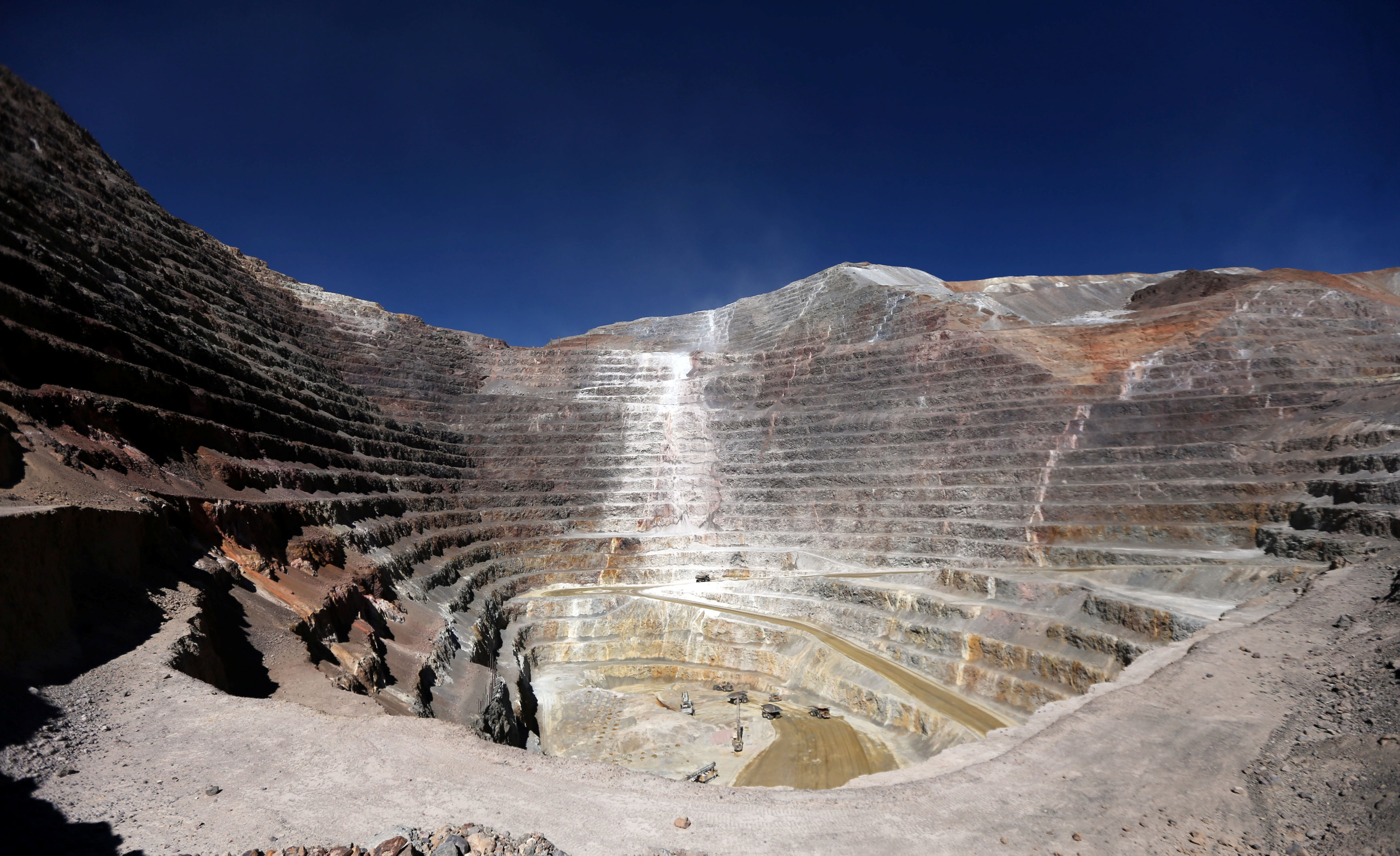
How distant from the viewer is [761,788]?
900 cm

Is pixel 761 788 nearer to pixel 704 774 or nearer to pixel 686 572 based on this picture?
pixel 704 774

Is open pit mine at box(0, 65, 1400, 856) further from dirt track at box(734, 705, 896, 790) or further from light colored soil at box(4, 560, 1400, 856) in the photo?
dirt track at box(734, 705, 896, 790)

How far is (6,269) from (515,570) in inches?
830

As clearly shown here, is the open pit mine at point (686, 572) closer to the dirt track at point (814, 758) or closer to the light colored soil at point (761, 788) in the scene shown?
the light colored soil at point (761, 788)

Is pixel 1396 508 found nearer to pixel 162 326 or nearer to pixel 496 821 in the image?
pixel 496 821

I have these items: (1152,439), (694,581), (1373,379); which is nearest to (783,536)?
(694,581)

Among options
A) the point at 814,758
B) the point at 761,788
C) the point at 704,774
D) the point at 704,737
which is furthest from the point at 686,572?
the point at 761,788

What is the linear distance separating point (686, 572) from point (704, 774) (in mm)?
15946

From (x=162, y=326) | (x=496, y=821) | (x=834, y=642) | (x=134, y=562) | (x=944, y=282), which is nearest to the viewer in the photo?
(x=496, y=821)

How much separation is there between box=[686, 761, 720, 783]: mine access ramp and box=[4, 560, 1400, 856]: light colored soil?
224 inches

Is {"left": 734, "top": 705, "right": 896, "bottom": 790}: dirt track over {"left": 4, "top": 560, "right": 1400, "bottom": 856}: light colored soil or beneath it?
beneath

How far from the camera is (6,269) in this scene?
13.5 meters

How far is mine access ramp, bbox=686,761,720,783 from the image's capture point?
15773 mm

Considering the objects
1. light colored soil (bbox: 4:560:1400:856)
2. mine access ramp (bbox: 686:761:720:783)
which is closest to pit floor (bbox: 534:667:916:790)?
mine access ramp (bbox: 686:761:720:783)
